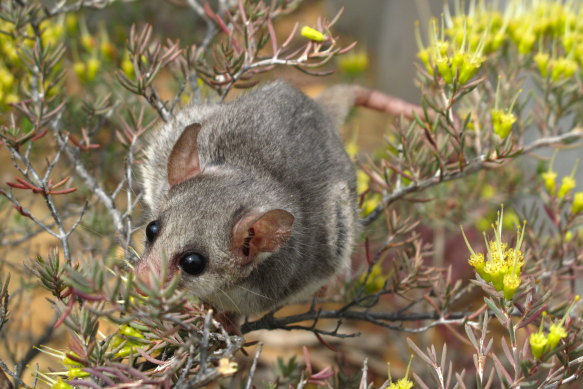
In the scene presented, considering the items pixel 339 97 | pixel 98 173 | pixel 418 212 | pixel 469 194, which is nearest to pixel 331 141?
Result: pixel 339 97

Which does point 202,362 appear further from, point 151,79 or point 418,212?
point 418,212

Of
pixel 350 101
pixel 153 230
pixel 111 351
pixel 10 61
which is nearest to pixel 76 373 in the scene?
pixel 111 351

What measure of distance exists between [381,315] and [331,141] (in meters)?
0.94

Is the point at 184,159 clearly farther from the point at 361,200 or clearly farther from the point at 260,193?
the point at 361,200

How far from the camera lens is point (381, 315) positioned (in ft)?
7.48

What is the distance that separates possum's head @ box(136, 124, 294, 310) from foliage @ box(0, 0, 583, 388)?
5.2 inches

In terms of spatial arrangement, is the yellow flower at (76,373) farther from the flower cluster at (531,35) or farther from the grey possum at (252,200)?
the flower cluster at (531,35)

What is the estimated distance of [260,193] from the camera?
240cm

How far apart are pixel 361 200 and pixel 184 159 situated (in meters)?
0.79

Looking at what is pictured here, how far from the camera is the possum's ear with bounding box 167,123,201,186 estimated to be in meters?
2.22

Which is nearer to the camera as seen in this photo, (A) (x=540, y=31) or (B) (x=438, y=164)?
(B) (x=438, y=164)

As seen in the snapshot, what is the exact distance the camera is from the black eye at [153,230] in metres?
2.17

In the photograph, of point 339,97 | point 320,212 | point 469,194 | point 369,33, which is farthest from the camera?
point 369,33

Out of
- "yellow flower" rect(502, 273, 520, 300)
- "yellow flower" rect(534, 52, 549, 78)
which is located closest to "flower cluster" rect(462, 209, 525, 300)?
"yellow flower" rect(502, 273, 520, 300)
